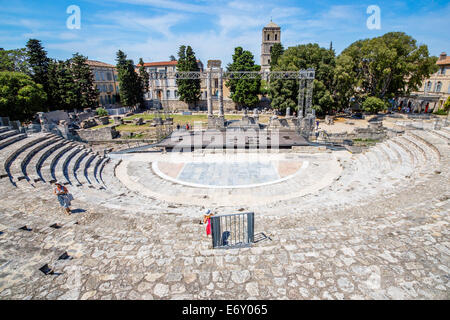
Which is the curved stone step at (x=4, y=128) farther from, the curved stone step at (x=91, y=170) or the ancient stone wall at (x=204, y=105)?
the ancient stone wall at (x=204, y=105)

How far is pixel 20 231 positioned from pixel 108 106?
165ft

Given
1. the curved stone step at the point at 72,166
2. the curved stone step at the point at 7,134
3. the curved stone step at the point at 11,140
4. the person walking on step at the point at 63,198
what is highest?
the curved stone step at the point at 7,134

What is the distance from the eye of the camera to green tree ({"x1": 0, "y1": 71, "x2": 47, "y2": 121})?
25.8 metres

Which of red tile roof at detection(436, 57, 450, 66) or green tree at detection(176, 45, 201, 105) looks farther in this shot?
green tree at detection(176, 45, 201, 105)

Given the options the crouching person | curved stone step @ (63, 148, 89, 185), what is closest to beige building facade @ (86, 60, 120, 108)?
curved stone step @ (63, 148, 89, 185)

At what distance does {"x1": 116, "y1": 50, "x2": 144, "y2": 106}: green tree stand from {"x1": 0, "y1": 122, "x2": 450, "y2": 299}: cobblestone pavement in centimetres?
4182

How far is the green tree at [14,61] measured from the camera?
3391cm

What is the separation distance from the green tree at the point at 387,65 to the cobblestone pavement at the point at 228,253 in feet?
101

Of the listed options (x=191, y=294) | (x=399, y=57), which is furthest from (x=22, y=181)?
(x=399, y=57)

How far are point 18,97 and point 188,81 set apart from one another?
94.4 ft

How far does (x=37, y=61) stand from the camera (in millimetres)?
37188

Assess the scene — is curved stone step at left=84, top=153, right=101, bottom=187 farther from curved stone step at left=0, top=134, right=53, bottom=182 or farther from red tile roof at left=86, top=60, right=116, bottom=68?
red tile roof at left=86, top=60, right=116, bottom=68

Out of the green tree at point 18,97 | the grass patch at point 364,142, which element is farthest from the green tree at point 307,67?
the green tree at point 18,97

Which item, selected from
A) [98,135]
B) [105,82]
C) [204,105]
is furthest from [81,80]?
[204,105]
